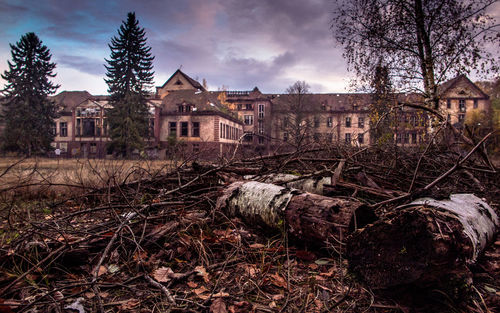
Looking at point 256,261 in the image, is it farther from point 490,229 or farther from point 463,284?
point 490,229

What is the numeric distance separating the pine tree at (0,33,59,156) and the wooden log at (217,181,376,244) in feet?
136

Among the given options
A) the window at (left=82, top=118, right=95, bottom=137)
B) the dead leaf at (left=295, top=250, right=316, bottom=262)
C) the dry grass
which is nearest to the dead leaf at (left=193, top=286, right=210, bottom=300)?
the dead leaf at (left=295, top=250, right=316, bottom=262)

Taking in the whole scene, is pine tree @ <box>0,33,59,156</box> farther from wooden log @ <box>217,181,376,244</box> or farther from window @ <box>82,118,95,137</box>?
wooden log @ <box>217,181,376,244</box>

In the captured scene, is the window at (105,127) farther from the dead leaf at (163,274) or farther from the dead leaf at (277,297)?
the dead leaf at (277,297)

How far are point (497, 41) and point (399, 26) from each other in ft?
10.7

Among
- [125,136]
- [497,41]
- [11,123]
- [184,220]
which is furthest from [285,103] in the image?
[184,220]

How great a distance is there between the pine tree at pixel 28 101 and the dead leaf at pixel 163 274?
41.7 m

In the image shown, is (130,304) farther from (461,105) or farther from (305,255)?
(461,105)

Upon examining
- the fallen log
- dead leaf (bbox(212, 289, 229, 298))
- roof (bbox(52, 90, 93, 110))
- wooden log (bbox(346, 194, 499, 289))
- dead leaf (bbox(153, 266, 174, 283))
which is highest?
roof (bbox(52, 90, 93, 110))

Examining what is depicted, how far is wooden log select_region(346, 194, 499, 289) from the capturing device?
1.71 meters

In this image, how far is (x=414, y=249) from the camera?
5.82 feet

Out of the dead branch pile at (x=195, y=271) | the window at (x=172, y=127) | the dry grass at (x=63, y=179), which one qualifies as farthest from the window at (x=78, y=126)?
the dead branch pile at (x=195, y=271)

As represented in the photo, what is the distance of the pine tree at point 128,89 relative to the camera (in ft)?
110

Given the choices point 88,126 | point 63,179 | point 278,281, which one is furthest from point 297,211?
point 88,126
